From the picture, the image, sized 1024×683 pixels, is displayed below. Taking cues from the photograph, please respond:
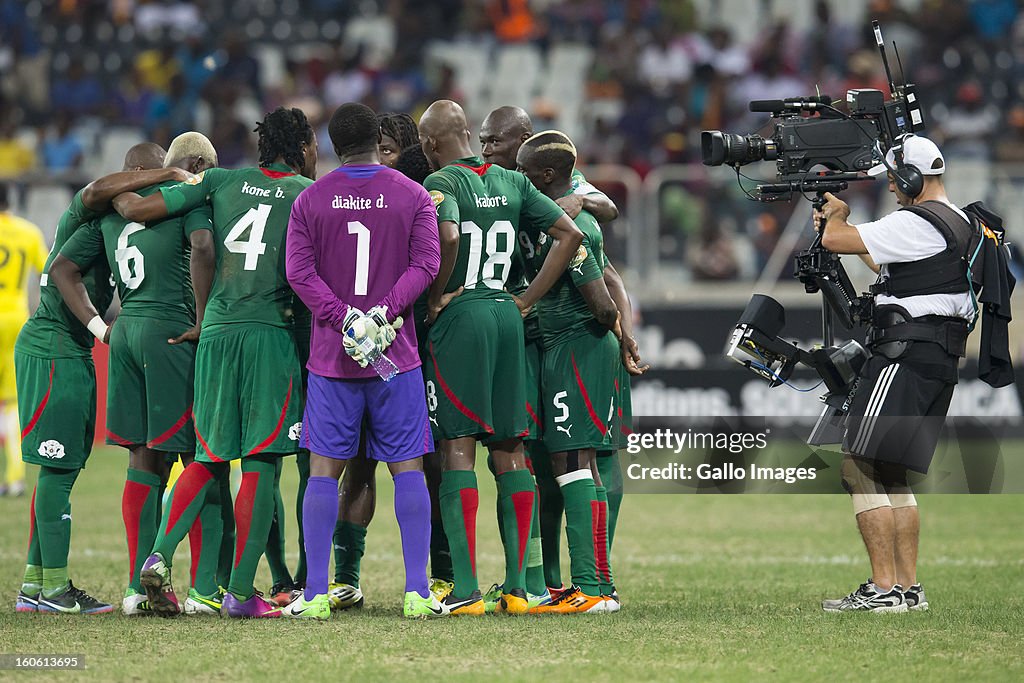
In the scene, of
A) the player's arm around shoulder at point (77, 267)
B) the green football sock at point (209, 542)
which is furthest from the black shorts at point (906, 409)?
the player's arm around shoulder at point (77, 267)

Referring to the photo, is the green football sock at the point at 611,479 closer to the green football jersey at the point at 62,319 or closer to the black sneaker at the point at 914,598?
the black sneaker at the point at 914,598

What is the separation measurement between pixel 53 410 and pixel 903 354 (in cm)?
465

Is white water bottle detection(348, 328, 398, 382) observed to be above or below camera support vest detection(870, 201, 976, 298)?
below

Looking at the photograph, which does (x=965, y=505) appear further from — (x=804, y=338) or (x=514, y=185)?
(x=514, y=185)

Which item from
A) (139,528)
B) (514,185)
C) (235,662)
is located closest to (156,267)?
(139,528)

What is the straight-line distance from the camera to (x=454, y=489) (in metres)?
7.20

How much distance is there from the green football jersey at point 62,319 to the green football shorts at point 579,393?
2587 millimetres

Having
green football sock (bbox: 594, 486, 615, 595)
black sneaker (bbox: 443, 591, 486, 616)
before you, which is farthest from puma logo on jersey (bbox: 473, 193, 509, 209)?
black sneaker (bbox: 443, 591, 486, 616)

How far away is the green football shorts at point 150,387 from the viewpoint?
7.31 metres

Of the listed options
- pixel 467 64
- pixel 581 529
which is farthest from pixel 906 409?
pixel 467 64

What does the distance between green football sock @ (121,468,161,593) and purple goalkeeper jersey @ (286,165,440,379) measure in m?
1.28

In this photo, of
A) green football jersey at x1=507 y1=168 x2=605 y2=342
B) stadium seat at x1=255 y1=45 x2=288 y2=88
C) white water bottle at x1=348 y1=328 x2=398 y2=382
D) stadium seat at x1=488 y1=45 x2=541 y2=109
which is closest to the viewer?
white water bottle at x1=348 y1=328 x2=398 y2=382

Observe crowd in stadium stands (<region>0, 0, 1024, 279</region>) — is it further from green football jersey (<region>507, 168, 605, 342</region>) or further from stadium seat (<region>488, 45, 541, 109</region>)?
green football jersey (<region>507, 168, 605, 342</region>)

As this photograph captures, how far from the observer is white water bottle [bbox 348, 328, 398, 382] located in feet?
21.8
